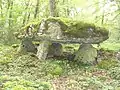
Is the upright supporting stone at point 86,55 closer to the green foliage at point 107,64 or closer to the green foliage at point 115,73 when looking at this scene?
the green foliage at point 107,64

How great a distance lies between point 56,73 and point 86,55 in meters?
2.82

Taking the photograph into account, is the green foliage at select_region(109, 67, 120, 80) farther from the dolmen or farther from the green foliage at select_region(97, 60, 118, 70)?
the dolmen

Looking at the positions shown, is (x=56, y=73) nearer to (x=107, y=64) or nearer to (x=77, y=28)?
(x=77, y=28)

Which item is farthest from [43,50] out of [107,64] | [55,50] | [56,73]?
[107,64]

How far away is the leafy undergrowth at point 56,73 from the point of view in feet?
30.8

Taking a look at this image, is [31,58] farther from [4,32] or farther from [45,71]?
[4,32]

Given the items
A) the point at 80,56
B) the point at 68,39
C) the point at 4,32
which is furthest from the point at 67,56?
the point at 4,32

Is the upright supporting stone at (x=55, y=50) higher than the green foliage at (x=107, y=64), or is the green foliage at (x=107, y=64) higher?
the upright supporting stone at (x=55, y=50)

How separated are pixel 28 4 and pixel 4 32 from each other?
3458 mm

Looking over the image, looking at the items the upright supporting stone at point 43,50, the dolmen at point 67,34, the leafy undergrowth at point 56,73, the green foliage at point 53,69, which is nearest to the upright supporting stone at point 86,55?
the dolmen at point 67,34

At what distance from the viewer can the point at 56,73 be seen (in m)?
11.2

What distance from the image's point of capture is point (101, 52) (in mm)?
15250

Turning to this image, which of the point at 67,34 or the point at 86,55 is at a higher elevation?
the point at 67,34

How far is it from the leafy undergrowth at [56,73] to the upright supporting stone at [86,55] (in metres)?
0.40
